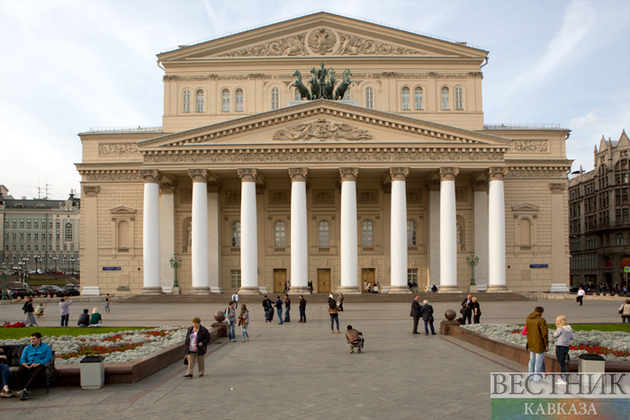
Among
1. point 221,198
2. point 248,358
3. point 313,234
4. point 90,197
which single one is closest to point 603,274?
point 313,234

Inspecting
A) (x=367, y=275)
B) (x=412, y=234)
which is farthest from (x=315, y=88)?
(x=367, y=275)

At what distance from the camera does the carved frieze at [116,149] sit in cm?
5150

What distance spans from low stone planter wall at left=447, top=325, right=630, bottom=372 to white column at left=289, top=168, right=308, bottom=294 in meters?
22.5

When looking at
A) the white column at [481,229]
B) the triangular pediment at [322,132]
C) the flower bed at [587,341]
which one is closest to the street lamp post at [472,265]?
the white column at [481,229]

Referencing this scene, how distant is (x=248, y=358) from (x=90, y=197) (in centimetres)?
3960

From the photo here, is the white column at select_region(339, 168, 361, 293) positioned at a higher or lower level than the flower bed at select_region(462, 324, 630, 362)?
higher

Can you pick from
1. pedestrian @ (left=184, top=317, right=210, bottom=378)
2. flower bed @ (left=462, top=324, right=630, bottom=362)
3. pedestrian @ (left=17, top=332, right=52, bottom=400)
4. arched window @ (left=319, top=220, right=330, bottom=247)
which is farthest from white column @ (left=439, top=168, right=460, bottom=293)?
pedestrian @ (left=17, top=332, right=52, bottom=400)

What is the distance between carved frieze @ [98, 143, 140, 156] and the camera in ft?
169

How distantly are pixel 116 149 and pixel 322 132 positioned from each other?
1973 centimetres

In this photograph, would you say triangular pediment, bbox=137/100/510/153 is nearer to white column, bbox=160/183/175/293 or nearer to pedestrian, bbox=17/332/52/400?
white column, bbox=160/183/175/293

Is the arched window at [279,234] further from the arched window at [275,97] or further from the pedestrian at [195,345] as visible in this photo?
the pedestrian at [195,345]

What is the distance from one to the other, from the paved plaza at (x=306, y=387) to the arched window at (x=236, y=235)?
101ft

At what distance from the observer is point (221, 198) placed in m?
50.9

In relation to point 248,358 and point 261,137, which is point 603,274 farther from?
point 248,358
